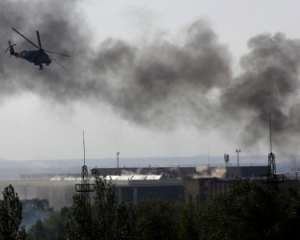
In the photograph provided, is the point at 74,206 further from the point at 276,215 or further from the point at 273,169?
the point at 273,169

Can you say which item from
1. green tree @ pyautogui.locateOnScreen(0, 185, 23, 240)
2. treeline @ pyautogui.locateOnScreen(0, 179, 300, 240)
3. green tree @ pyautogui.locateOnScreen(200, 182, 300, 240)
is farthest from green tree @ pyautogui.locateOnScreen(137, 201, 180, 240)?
green tree @ pyautogui.locateOnScreen(0, 185, 23, 240)

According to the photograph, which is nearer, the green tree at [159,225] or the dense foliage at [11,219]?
the dense foliage at [11,219]

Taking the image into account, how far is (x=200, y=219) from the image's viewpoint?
9869 centimetres

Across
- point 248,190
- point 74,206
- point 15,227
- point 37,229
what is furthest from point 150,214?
point 37,229

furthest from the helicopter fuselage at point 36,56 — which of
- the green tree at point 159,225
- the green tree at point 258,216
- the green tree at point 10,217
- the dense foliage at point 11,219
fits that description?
the dense foliage at point 11,219

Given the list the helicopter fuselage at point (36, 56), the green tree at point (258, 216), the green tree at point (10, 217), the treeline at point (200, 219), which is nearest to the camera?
the green tree at point (10, 217)

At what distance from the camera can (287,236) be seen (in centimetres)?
8400

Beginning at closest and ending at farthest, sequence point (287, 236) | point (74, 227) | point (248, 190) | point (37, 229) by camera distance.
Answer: point (74, 227) → point (287, 236) → point (248, 190) → point (37, 229)

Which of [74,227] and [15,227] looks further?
[74,227]

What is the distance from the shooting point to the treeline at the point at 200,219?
73938mm

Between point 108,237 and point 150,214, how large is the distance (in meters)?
30.1

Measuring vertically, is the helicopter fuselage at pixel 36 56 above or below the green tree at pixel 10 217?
above

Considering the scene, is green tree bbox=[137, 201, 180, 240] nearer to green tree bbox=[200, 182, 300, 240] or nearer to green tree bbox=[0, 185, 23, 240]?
green tree bbox=[200, 182, 300, 240]

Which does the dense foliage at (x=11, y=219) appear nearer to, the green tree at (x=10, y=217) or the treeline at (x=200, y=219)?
the green tree at (x=10, y=217)
